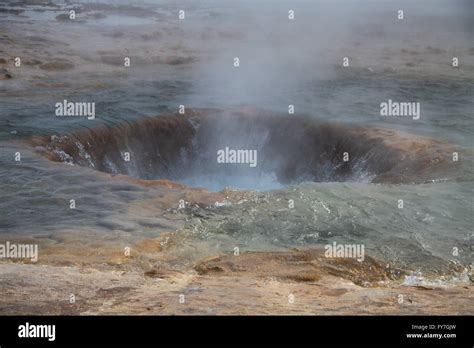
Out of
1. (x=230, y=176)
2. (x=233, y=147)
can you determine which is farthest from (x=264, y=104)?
(x=230, y=176)

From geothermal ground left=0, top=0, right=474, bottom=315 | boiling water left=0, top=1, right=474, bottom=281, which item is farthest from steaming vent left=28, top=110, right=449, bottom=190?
boiling water left=0, top=1, right=474, bottom=281

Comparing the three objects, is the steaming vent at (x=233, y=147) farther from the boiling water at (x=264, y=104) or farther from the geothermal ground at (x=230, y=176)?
the boiling water at (x=264, y=104)

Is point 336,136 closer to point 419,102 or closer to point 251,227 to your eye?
point 419,102

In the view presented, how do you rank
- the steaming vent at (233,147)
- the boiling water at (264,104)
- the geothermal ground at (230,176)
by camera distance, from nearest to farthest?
the geothermal ground at (230,176), the boiling water at (264,104), the steaming vent at (233,147)

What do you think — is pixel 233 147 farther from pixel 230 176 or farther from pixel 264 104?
pixel 264 104

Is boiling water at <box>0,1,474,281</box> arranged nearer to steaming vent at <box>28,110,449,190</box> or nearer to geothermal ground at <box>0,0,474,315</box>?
geothermal ground at <box>0,0,474,315</box>

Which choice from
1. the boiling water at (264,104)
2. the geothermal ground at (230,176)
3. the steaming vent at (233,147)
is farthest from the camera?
the steaming vent at (233,147)

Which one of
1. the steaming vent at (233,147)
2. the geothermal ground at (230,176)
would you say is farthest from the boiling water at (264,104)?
the steaming vent at (233,147)
